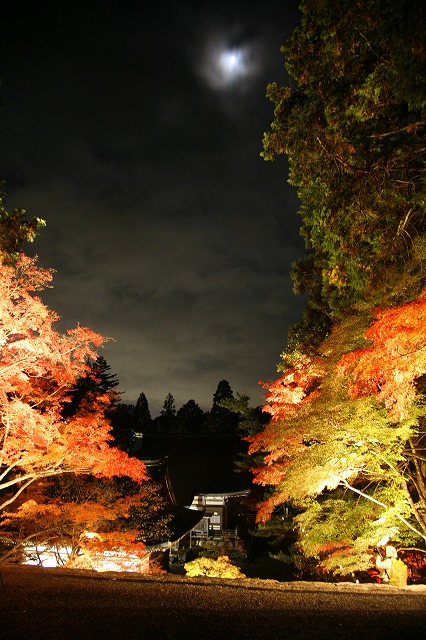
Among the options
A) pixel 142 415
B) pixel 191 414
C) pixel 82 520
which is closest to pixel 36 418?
pixel 82 520

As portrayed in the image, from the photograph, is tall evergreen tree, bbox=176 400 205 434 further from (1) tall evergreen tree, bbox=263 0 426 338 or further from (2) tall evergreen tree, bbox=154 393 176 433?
(1) tall evergreen tree, bbox=263 0 426 338

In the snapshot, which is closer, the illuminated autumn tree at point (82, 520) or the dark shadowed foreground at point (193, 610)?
the dark shadowed foreground at point (193, 610)

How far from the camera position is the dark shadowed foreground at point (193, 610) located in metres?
3.94

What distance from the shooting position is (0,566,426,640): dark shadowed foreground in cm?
394

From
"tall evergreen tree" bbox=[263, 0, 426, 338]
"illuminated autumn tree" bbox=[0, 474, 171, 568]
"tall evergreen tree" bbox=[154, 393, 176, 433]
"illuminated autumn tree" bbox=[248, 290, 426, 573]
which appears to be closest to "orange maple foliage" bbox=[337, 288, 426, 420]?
"illuminated autumn tree" bbox=[248, 290, 426, 573]

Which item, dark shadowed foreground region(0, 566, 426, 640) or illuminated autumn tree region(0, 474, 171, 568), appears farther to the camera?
illuminated autumn tree region(0, 474, 171, 568)

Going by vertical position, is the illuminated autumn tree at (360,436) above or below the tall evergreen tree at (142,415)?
below

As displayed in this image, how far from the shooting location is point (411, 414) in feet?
26.3

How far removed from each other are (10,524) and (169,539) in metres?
5.24

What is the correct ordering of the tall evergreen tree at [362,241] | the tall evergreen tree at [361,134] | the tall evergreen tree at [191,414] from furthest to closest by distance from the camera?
1. the tall evergreen tree at [191,414]
2. the tall evergreen tree at [362,241]
3. the tall evergreen tree at [361,134]

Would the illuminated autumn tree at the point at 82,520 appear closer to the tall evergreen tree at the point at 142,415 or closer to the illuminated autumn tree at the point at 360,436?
the illuminated autumn tree at the point at 360,436

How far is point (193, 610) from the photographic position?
15.4 ft

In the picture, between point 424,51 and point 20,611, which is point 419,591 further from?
point 424,51

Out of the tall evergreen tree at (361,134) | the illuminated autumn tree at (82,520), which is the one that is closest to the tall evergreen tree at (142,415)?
the illuminated autumn tree at (82,520)
